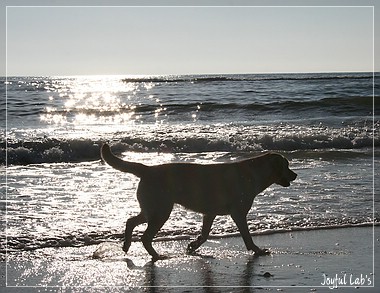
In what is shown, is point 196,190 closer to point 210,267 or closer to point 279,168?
point 210,267

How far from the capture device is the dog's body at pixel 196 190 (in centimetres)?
Answer: 697

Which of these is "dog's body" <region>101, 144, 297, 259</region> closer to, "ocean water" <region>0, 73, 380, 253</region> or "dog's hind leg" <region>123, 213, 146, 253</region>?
"dog's hind leg" <region>123, 213, 146, 253</region>

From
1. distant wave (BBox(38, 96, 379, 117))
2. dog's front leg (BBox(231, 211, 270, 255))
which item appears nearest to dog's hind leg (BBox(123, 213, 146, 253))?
dog's front leg (BBox(231, 211, 270, 255))

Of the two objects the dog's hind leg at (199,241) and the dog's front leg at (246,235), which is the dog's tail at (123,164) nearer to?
the dog's hind leg at (199,241)

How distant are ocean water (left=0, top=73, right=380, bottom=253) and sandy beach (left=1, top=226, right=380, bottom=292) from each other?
491 millimetres

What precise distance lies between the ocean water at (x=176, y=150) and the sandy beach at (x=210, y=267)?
0.49m

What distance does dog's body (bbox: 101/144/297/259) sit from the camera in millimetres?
6969

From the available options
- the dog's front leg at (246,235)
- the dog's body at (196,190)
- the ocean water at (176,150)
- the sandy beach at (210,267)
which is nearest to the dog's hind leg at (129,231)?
the dog's body at (196,190)

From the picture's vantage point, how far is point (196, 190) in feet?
23.7

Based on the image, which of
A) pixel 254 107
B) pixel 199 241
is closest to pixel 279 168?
pixel 199 241

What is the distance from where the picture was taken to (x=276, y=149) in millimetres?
18031

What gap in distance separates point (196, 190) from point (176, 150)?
34.2 feet

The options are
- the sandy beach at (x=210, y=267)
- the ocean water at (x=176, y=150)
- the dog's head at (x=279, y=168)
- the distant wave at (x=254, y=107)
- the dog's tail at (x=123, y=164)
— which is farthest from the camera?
the distant wave at (x=254, y=107)

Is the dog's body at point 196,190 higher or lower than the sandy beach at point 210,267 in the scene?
higher
